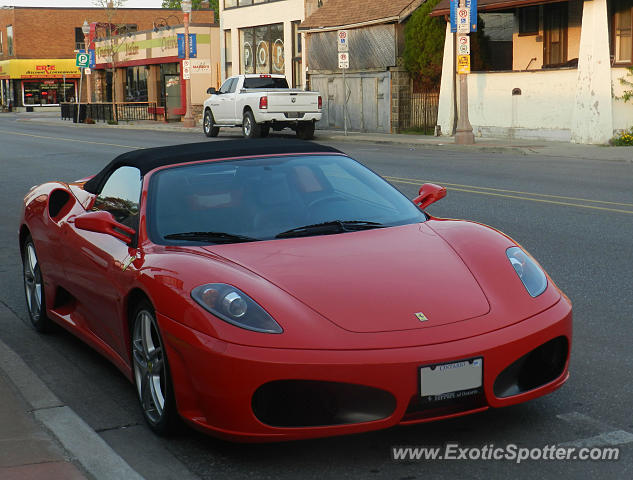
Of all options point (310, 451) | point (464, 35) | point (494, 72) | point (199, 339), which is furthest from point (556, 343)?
point (494, 72)

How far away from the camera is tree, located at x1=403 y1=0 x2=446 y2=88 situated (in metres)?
32.3

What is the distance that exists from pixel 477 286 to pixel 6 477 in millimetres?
2187

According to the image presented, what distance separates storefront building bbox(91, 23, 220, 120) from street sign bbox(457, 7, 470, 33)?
20.4m

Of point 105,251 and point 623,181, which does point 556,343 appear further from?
point 623,181

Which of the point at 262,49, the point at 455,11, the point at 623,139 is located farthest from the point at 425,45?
the point at 262,49

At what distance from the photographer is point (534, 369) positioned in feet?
14.3

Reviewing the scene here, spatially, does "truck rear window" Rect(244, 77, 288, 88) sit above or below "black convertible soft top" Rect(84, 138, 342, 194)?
above

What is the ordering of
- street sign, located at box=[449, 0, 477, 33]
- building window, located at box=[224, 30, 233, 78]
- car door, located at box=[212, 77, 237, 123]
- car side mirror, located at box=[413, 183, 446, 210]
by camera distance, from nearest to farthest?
car side mirror, located at box=[413, 183, 446, 210] → street sign, located at box=[449, 0, 477, 33] → car door, located at box=[212, 77, 237, 123] → building window, located at box=[224, 30, 233, 78]

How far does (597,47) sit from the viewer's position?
1006 inches

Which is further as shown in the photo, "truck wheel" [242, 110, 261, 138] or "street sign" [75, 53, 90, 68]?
"street sign" [75, 53, 90, 68]

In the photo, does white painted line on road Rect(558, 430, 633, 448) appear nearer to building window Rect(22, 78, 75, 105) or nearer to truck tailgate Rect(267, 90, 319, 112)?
truck tailgate Rect(267, 90, 319, 112)

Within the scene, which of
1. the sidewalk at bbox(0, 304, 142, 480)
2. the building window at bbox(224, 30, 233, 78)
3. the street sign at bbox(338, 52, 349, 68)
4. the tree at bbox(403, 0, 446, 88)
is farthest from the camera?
the building window at bbox(224, 30, 233, 78)

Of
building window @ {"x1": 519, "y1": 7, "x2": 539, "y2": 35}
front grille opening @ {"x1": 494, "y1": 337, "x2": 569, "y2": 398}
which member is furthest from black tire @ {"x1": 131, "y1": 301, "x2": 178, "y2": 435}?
building window @ {"x1": 519, "y1": 7, "x2": 539, "y2": 35}

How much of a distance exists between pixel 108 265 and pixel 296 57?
3923 cm
